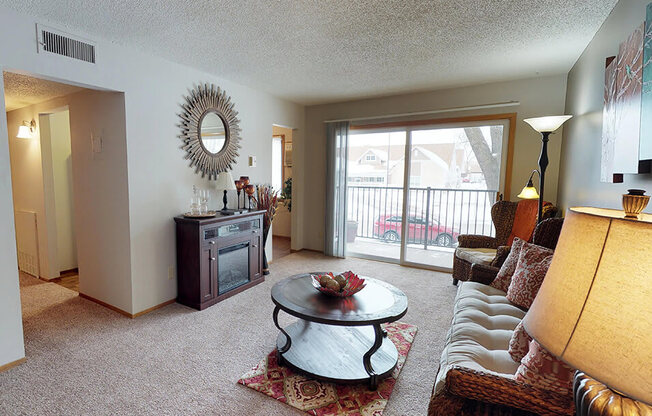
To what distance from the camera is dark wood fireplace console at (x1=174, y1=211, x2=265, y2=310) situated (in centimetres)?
304

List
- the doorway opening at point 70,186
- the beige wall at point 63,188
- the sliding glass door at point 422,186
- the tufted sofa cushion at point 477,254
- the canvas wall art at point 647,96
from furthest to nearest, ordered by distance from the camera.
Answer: the sliding glass door at point 422,186 → the beige wall at point 63,188 → the tufted sofa cushion at point 477,254 → the doorway opening at point 70,186 → the canvas wall art at point 647,96

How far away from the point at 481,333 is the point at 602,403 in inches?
43.2

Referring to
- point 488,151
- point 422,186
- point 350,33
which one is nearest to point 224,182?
point 350,33

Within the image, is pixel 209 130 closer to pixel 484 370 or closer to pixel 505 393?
pixel 484 370

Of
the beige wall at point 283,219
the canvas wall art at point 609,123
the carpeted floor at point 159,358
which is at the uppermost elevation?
the canvas wall art at point 609,123

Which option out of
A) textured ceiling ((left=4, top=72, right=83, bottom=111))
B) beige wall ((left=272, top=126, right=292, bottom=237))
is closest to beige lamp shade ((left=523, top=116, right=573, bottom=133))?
textured ceiling ((left=4, top=72, right=83, bottom=111))

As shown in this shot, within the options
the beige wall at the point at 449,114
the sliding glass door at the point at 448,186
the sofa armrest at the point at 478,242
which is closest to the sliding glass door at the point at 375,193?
the sliding glass door at the point at 448,186

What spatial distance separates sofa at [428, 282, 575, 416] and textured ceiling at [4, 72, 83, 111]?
12.7ft

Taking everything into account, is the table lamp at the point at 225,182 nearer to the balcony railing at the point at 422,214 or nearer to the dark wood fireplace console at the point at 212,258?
the dark wood fireplace console at the point at 212,258

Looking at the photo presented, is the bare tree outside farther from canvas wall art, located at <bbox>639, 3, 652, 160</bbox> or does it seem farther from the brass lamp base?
the brass lamp base

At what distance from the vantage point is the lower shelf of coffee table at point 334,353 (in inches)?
77.5

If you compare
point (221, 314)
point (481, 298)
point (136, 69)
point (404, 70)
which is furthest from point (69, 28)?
point (481, 298)

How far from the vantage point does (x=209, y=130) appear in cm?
347

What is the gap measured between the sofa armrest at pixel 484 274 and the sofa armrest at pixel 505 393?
154 cm
